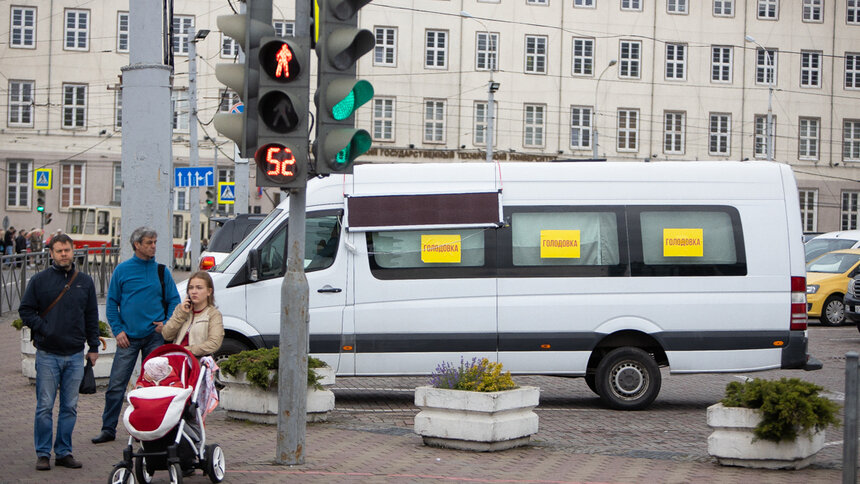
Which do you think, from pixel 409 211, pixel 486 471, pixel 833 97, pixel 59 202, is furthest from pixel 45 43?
pixel 486 471

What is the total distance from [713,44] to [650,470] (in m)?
50.2

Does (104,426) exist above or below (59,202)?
below

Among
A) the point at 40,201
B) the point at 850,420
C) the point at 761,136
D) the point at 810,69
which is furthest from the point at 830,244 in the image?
the point at 40,201

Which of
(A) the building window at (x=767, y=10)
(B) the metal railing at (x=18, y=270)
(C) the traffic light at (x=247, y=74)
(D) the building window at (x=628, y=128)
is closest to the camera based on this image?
(C) the traffic light at (x=247, y=74)

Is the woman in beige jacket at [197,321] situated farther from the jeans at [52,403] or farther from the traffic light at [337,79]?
the traffic light at [337,79]

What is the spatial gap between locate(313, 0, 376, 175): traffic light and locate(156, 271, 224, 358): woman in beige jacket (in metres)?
1.74

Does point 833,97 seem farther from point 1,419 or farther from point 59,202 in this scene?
point 1,419

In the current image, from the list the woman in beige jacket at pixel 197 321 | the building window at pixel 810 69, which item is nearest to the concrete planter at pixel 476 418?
the woman in beige jacket at pixel 197 321

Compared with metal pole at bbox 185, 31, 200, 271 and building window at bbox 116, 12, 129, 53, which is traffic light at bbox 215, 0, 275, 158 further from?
building window at bbox 116, 12, 129, 53

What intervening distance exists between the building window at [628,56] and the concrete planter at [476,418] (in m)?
48.0

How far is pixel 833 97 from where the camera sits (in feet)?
191

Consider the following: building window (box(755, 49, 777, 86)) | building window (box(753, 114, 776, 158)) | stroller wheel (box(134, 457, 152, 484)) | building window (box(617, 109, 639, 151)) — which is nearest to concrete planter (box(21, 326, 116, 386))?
stroller wheel (box(134, 457, 152, 484))

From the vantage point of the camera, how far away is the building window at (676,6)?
2218 inches

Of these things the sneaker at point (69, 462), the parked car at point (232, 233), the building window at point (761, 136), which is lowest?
the sneaker at point (69, 462)
